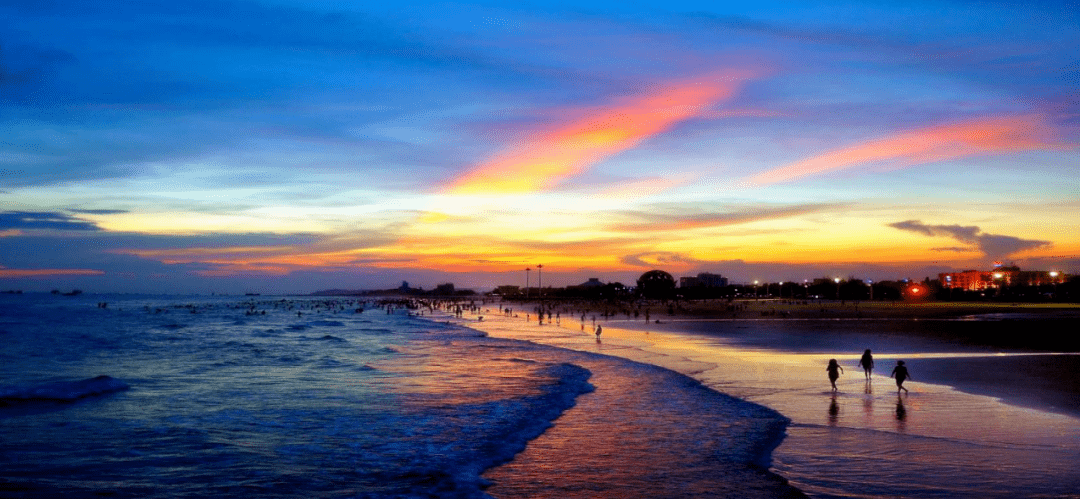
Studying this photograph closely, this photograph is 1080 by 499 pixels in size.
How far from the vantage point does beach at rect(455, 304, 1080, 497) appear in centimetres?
1174

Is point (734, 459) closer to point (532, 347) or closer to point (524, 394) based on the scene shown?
point (524, 394)

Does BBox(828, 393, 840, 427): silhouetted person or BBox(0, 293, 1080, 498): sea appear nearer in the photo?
BBox(0, 293, 1080, 498): sea

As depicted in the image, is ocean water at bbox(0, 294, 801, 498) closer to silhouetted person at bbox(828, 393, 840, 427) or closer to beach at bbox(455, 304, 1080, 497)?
beach at bbox(455, 304, 1080, 497)

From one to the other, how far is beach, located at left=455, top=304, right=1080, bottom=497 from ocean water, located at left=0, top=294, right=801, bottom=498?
101cm

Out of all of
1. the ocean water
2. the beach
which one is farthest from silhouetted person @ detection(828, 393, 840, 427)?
the ocean water

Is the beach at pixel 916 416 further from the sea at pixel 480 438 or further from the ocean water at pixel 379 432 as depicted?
the ocean water at pixel 379 432

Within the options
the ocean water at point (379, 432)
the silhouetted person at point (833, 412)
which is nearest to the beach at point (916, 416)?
the silhouetted person at point (833, 412)

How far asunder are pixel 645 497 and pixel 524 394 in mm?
12314

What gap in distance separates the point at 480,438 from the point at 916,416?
1111cm

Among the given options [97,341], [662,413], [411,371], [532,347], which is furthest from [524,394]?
Answer: [97,341]

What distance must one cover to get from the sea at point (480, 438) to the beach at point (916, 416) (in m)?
0.08

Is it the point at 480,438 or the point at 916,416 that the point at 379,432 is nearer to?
the point at 480,438

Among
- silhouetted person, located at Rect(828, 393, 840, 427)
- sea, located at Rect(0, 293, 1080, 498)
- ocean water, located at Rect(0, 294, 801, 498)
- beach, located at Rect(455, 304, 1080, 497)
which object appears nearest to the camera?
beach, located at Rect(455, 304, 1080, 497)

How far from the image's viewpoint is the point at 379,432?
17250 mm
